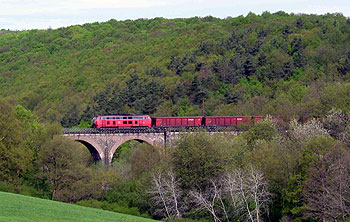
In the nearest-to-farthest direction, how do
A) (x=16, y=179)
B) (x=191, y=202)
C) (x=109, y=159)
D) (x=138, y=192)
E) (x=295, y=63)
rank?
1. (x=191, y=202)
2. (x=138, y=192)
3. (x=16, y=179)
4. (x=109, y=159)
5. (x=295, y=63)

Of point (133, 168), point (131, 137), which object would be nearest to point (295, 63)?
point (131, 137)

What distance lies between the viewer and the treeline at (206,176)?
1615 inches

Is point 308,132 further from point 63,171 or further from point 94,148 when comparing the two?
point 94,148

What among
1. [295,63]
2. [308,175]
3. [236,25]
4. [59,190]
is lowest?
[59,190]

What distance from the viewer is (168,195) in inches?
1857

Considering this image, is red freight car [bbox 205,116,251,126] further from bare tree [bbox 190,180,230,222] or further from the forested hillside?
bare tree [bbox 190,180,230,222]

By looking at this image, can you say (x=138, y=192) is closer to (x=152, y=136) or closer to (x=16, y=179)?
(x=16, y=179)

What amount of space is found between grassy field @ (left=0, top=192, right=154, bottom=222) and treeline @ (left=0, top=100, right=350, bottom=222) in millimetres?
6294

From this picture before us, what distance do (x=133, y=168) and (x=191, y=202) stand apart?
55.2 feet

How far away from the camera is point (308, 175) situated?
42469 mm

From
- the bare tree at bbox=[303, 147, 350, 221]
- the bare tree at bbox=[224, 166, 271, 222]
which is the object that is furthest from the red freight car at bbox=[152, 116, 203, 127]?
the bare tree at bbox=[303, 147, 350, 221]

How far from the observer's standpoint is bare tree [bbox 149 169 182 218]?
4412cm

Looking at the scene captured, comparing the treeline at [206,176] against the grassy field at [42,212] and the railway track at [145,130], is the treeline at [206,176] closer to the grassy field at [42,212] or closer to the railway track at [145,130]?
the grassy field at [42,212]

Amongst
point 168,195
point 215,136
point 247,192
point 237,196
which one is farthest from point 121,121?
point 237,196
